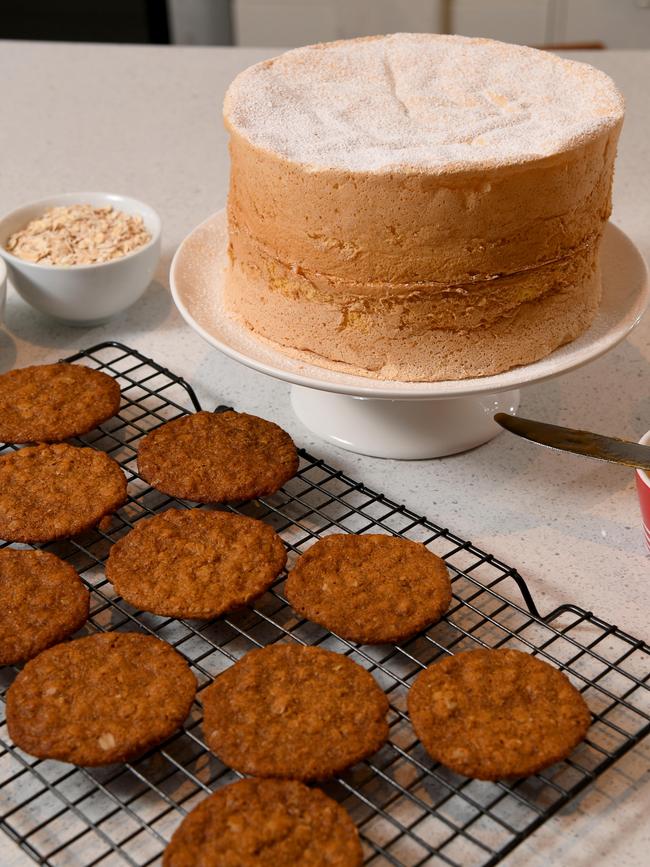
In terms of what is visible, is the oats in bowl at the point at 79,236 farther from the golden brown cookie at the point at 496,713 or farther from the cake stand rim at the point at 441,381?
the golden brown cookie at the point at 496,713

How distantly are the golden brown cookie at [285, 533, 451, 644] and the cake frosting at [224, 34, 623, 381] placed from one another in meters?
0.22

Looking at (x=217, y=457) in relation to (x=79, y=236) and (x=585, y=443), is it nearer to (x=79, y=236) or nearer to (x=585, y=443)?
(x=585, y=443)

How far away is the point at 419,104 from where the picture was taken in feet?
4.25

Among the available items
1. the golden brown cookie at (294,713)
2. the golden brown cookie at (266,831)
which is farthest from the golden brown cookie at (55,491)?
the golden brown cookie at (266,831)

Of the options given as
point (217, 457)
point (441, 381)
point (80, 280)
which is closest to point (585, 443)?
point (441, 381)

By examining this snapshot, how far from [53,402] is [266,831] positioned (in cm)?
71

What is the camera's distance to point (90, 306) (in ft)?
5.45

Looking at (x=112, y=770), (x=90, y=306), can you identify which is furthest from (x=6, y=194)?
(x=112, y=770)

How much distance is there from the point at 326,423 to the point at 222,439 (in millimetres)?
162

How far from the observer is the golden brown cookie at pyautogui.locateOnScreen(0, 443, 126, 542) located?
47.8 inches

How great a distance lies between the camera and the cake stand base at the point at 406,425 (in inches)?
55.1

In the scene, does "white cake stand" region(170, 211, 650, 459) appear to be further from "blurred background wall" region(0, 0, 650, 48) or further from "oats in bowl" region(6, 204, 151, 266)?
"blurred background wall" region(0, 0, 650, 48)

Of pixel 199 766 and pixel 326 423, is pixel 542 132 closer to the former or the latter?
pixel 326 423

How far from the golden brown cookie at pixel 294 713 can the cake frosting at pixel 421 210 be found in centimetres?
38
